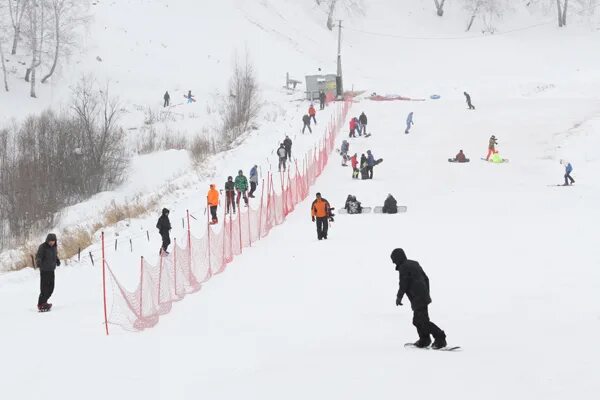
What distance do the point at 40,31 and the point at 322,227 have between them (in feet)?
148

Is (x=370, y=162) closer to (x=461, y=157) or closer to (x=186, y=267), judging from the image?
(x=461, y=157)

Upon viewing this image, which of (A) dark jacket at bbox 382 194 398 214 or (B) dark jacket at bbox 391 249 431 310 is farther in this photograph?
(A) dark jacket at bbox 382 194 398 214

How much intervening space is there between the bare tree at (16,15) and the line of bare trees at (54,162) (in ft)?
36.1

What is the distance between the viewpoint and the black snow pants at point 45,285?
47.7 feet

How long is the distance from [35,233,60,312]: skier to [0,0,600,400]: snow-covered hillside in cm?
34

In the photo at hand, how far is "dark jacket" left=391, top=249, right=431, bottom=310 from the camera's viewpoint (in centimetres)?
1006

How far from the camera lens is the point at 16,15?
58.0 m

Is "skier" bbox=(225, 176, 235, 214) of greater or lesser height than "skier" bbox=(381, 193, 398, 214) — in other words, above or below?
above

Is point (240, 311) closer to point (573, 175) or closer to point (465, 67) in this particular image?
point (573, 175)

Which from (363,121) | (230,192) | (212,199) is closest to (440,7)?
(363,121)

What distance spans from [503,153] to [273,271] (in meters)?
23.9


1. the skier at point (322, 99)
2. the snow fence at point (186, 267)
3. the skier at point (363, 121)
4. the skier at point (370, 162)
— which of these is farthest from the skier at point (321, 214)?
the skier at point (322, 99)

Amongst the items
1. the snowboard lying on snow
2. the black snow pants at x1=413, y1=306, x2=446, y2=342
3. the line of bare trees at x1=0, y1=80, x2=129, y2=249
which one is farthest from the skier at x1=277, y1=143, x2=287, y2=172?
the black snow pants at x1=413, y1=306, x2=446, y2=342

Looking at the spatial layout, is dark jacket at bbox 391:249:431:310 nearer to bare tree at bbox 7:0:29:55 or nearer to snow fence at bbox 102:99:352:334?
snow fence at bbox 102:99:352:334
